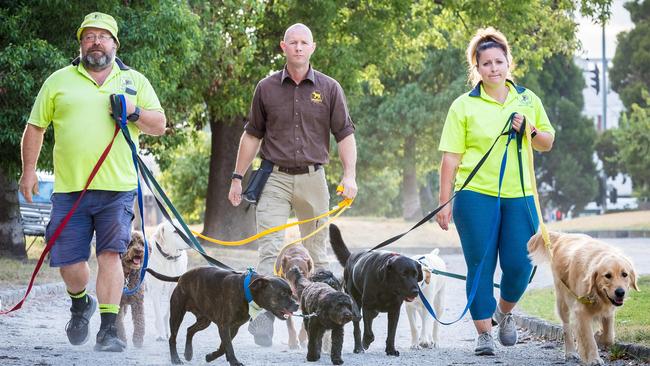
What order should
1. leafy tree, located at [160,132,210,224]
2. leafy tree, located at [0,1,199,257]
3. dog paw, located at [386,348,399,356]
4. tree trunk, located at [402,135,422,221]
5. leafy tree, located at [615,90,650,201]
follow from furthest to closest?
1. tree trunk, located at [402,135,422,221]
2. leafy tree, located at [615,90,650,201]
3. leafy tree, located at [160,132,210,224]
4. leafy tree, located at [0,1,199,257]
5. dog paw, located at [386,348,399,356]

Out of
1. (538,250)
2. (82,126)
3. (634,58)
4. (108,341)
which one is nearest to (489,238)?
(538,250)

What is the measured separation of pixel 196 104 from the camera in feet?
90.0

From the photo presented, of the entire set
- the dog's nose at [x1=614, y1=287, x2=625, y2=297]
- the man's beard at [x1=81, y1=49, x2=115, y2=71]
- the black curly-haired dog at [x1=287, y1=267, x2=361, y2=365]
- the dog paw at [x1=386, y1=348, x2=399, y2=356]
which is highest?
the man's beard at [x1=81, y1=49, x2=115, y2=71]

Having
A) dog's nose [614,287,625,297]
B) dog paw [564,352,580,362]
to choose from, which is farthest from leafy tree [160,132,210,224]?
dog's nose [614,287,625,297]

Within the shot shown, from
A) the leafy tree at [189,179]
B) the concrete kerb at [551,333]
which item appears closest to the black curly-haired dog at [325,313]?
the concrete kerb at [551,333]

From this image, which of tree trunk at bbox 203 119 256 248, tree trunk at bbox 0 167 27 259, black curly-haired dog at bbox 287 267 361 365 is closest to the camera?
black curly-haired dog at bbox 287 267 361 365

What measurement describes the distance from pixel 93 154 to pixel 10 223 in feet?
47.9

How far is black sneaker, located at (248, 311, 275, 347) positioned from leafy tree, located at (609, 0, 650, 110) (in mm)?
49516

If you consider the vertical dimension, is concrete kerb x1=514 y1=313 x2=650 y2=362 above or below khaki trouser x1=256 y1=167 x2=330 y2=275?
below

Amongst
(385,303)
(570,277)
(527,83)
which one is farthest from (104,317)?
(527,83)

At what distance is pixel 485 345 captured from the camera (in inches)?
355

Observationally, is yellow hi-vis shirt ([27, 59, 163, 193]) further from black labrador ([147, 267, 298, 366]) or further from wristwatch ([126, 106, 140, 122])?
black labrador ([147, 267, 298, 366])

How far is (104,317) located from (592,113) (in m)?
114

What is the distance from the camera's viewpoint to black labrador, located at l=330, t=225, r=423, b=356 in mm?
8602
